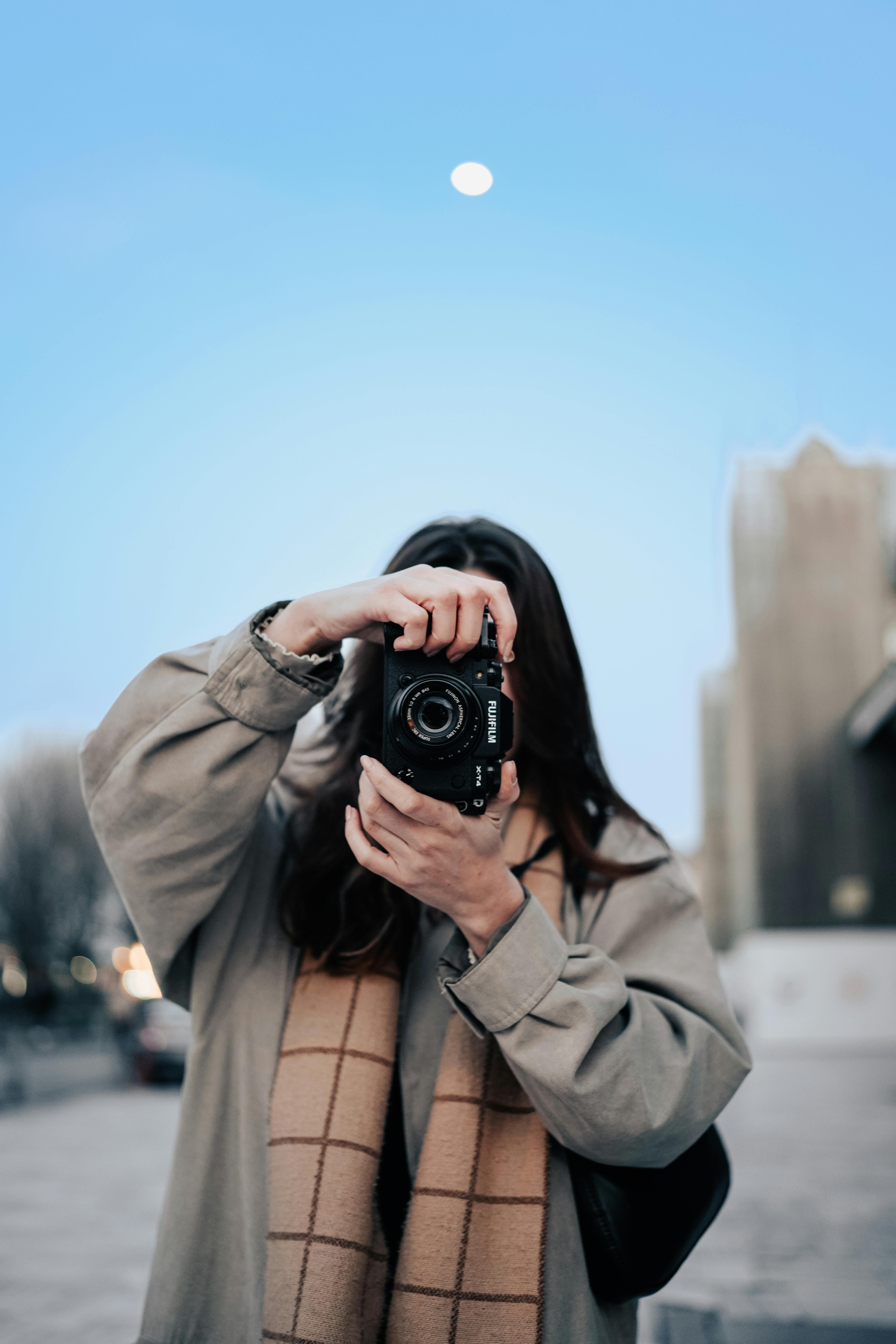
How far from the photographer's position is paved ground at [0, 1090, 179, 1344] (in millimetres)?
4395

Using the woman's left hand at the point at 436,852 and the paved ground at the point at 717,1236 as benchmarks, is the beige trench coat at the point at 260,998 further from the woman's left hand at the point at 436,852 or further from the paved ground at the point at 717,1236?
the paved ground at the point at 717,1236

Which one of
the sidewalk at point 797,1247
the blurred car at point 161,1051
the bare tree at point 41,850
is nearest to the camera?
the sidewalk at point 797,1247

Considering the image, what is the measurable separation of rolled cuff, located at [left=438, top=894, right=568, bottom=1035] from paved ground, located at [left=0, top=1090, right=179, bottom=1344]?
325cm

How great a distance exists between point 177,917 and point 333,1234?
0.45 m

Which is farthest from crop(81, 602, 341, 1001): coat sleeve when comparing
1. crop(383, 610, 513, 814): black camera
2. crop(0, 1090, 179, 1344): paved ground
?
crop(0, 1090, 179, 1344): paved ground

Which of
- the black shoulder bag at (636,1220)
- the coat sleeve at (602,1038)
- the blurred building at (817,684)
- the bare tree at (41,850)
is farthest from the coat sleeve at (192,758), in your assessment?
the bare tree at (41,850)

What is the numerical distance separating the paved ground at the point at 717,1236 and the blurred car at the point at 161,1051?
385cm

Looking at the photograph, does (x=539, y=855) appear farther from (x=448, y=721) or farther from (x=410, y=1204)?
(x=410, y=1204)

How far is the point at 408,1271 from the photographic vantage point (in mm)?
1334

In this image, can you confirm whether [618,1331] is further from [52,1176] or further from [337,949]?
[52,1176]

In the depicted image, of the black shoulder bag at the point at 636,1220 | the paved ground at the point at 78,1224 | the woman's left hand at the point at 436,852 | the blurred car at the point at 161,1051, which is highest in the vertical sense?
the woman's left hand at the point at 436,852

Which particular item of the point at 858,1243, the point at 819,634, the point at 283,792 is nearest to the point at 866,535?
the point at 819,634

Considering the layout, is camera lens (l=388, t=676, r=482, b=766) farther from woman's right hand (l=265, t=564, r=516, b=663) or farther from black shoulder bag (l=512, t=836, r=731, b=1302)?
black shoulder bag (l=512, t=836, r=731, b=1302)

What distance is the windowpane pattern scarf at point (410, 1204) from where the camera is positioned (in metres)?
1.31
